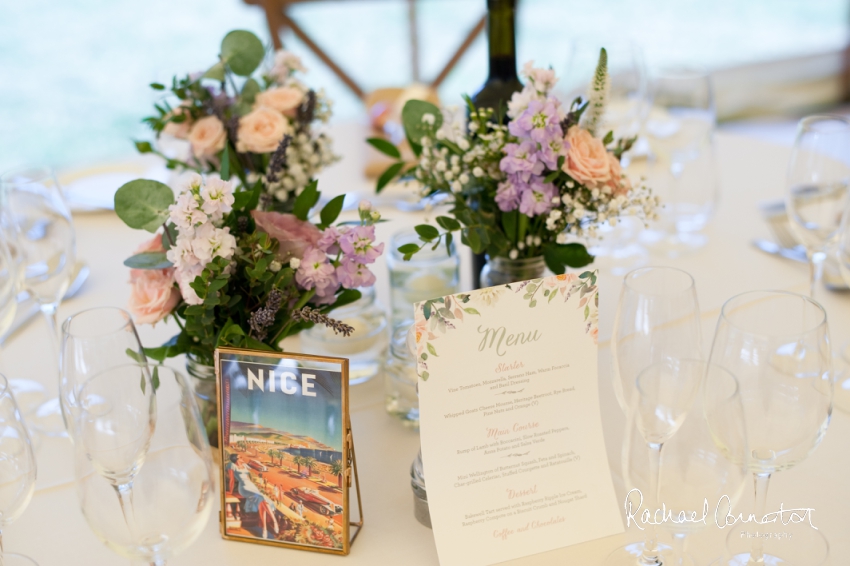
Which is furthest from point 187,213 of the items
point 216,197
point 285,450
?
point 285,450

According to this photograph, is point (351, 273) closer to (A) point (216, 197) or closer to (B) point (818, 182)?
(A) point (216, 197)

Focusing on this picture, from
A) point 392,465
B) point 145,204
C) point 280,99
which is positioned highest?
point 280,99

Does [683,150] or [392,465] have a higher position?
[683,150]

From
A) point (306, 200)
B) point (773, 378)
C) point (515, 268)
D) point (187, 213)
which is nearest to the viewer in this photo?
point (773, 378)

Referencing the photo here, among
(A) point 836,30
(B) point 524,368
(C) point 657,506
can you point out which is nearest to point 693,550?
(C) point 657,506

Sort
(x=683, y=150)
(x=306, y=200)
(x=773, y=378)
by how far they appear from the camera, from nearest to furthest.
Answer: (x=773, y=378) < (x=306, y=200) < (x=683, y=150)

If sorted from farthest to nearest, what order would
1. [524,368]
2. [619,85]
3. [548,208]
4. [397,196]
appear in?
[397,196] → [619,85] → [548,208] → [524,368]

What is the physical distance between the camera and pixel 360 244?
86 centimetres

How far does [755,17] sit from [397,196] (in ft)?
10.5

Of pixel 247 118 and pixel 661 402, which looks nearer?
pixel 661 402

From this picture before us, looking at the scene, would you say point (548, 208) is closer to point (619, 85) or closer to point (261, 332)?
point (261, 332)

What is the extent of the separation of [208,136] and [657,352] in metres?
0.77

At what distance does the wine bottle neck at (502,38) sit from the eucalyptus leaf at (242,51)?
0.36 m

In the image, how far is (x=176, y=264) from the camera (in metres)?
0.83
